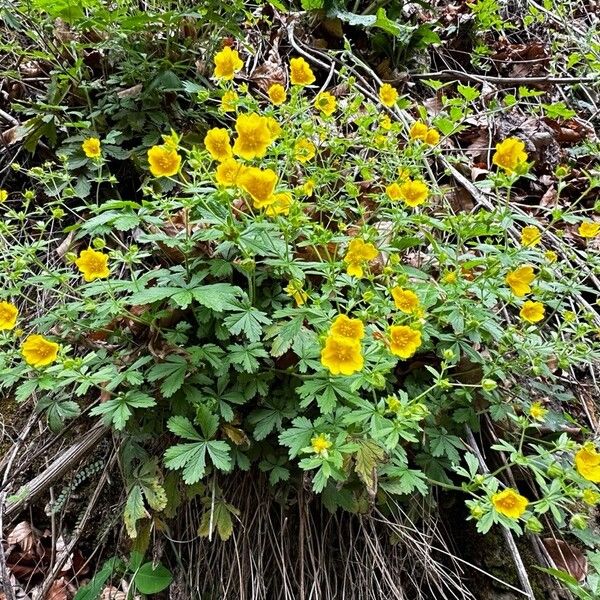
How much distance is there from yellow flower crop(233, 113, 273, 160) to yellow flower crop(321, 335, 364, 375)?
50 cm

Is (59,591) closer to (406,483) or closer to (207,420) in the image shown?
(207,420)

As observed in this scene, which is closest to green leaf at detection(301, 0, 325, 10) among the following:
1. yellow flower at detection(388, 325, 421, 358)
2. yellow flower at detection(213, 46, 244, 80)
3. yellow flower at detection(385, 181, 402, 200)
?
yellow flower at detection(213, 46, 244, 80)

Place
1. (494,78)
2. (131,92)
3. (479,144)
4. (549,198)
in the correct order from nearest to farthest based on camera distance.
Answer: (131,92), (549,198), (479,144), (494,78)

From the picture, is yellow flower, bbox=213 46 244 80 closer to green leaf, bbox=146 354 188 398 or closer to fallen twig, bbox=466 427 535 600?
green leaf, bbox=146 354 188 398

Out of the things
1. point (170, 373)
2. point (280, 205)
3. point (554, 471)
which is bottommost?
point (170, 373)

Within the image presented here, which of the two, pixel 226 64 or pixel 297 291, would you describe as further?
pixel 226 64

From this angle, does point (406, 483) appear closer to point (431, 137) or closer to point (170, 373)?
point (170, 373)

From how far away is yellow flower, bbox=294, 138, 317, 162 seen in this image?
57.2 inches

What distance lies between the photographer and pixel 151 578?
1370 millimetres

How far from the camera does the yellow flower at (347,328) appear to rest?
Answer: 3.75 ft

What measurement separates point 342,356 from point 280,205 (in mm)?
450

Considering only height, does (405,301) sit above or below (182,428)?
above

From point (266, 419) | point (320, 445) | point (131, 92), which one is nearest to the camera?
point (320, 445)

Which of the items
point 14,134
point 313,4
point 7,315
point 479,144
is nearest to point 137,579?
point 7,315
